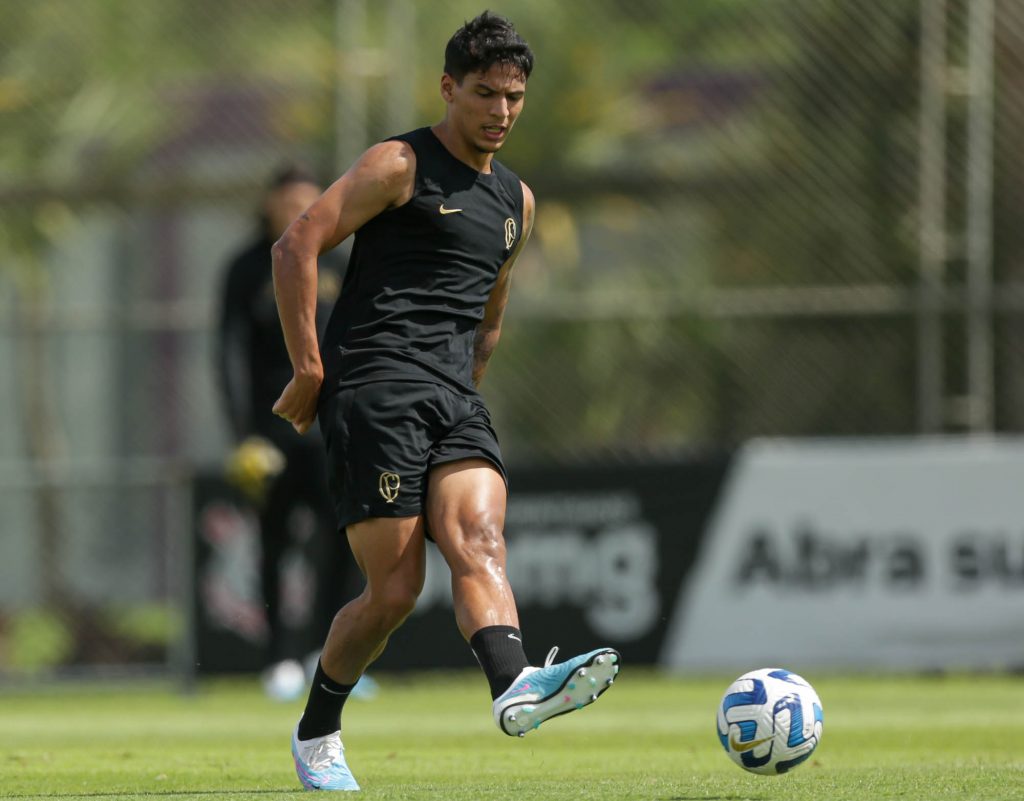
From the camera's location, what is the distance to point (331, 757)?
555 centimetres

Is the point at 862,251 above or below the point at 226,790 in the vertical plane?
above

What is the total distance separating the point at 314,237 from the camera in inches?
213

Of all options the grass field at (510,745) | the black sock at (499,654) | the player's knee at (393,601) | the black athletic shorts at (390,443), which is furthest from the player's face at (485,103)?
the grass field at (510,745)

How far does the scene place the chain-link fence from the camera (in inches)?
489

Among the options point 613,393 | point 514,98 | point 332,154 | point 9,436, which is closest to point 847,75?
point 613,393

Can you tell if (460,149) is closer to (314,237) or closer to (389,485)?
(314,237)

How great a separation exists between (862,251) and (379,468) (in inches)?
307

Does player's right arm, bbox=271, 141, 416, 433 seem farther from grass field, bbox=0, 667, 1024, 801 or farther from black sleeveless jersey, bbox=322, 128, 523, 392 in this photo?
grass field, bbox=0, 667, 1024, 801

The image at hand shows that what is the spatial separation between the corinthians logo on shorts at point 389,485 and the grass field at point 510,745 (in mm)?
795

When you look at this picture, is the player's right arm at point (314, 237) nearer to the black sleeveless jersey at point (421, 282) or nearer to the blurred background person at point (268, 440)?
the black sleeveless jersey at point (421, 282)

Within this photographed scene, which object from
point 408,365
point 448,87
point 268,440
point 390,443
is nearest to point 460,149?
point 448,87

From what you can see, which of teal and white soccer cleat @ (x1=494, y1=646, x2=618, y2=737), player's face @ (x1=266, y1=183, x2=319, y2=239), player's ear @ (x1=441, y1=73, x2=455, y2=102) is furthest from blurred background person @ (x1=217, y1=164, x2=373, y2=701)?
teal and white soccer cleat @ (x1=494, y1=646, x2=618, y2=737)

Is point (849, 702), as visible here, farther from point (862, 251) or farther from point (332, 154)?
point (332, 154)

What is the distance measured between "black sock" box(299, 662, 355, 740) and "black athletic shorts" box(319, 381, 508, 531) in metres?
0.50
